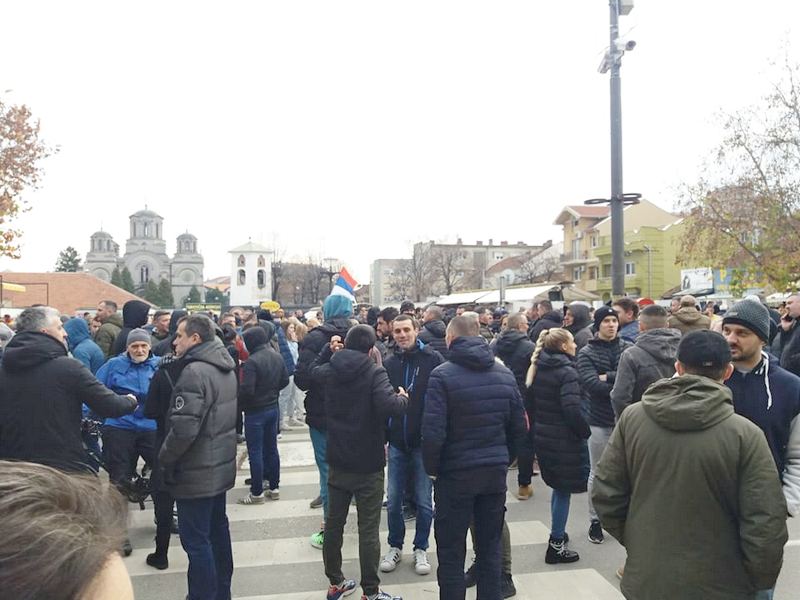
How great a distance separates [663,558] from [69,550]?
2.57 m

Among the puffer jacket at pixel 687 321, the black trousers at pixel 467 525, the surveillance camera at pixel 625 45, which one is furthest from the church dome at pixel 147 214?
the black trousers at pixel 467 525

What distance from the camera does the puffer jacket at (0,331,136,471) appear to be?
408 centimetres

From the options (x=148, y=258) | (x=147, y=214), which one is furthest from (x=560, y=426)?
(x=147, y=214)

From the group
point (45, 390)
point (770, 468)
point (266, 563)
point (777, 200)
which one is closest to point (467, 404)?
point (770, 468)

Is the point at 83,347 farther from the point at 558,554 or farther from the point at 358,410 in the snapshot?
the point at 558,554

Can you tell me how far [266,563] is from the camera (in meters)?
5.12

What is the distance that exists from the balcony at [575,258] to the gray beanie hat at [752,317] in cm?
5646

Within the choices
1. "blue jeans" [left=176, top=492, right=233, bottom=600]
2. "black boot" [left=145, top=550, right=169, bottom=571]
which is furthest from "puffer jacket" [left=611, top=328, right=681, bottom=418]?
"black boot" [left=145, top=550, right=169, bottom=571]

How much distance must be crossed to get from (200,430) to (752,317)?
11.5ft

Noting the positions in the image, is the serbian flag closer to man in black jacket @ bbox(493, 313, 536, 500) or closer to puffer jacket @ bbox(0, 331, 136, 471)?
man in black jacket @ bbox(493, 313, 536, 500)

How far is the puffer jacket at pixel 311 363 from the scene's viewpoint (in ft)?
17.8

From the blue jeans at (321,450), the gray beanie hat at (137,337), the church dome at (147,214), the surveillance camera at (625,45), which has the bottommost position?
the blue jeans at (321,450)

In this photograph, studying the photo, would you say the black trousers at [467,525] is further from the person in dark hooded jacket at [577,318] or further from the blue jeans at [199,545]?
the person in dark hooded jacket at [577,318]

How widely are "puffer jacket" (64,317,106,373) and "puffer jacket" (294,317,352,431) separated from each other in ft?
8.41
